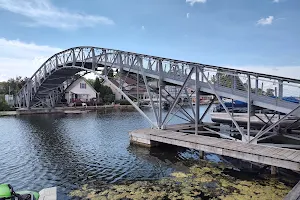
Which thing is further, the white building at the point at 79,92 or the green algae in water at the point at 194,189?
the white building at the point at 79,92

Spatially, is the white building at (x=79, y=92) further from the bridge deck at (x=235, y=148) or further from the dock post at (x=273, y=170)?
the dock post at (x=273, y=170)

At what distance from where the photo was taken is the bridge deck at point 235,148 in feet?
40.2

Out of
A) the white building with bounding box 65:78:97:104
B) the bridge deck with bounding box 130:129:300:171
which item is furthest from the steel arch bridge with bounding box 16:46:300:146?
the white building with bounding box 65:78:97:104

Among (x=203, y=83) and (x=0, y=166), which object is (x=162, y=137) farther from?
(x=0, y=166)

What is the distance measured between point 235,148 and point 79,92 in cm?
6430

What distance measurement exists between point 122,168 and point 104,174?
1446 millimetres

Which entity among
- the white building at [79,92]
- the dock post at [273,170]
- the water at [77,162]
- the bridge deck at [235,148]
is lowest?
the water at [77,162]

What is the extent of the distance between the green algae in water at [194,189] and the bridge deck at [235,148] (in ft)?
3.59

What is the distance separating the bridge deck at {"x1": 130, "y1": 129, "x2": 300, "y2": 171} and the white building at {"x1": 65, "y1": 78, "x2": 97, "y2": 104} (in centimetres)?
5547

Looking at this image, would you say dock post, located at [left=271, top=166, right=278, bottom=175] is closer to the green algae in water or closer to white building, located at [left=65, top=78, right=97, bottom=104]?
the green algae in water

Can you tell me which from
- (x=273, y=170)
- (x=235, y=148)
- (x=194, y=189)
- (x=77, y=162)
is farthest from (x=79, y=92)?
(x=194, y=189)

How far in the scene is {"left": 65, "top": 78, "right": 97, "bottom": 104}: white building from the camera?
72312 millimetres

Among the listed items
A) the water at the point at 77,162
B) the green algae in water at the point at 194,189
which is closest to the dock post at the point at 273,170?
the green algae in water at the point at 194,189

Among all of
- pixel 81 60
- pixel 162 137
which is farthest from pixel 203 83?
pixel 81 60
